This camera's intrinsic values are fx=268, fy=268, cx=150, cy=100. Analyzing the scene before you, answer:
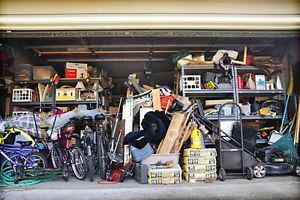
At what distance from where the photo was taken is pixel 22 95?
20.6ft

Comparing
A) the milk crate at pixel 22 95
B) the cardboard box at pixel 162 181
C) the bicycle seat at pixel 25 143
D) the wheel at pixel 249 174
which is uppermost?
the milk crate at pixel 22 95

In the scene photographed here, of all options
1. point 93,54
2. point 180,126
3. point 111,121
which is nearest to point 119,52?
point 93,54

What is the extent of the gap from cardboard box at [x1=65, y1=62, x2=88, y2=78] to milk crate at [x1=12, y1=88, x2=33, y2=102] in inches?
38.1

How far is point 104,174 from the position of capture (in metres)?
4.80

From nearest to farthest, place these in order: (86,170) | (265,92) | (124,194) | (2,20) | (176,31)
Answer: (2,20) < (176,31) < (124,194) < (86,170) < (265,92)

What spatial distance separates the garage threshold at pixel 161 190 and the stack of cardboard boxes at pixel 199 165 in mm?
205

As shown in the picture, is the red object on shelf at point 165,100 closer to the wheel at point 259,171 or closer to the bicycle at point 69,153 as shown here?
the bicycle at point 69,153

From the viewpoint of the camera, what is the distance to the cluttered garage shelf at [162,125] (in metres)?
4.74

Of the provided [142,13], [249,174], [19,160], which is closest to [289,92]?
[249,174]

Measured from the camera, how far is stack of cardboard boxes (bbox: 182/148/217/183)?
4.58 m

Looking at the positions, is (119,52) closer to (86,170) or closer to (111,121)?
(111,121)

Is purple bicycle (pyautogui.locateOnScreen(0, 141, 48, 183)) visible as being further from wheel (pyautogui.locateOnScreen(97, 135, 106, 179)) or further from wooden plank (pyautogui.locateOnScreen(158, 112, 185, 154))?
wooden plank (pyautogui.locateOnScreen(158, 112, 185, 154))

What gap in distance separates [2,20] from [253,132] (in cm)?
468

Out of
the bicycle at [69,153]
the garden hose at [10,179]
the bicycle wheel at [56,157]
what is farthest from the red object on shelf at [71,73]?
the garden hose at [10,179]
